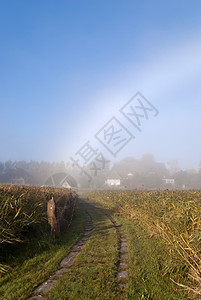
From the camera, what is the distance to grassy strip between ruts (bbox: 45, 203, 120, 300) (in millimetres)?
3443

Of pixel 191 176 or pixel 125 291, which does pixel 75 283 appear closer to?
pixel 125 291

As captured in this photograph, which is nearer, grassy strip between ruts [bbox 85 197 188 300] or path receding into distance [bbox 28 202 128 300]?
grassy strip between ruts [bbox 85 197 188 300]

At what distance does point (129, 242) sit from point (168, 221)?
81.6 inches

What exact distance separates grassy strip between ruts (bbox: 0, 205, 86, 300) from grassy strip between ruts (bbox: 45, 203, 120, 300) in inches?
16.9

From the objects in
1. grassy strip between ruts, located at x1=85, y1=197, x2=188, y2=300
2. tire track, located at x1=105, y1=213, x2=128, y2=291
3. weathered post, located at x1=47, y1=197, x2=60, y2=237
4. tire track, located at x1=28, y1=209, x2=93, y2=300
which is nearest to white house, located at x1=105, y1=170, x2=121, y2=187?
tire track, located at x1=105, y1=213, x2=128, y2=291

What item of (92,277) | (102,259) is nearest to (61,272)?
(92,277)

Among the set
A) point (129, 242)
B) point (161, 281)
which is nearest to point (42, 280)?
point (161, 281)

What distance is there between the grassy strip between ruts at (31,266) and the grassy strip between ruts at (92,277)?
429 millimetres

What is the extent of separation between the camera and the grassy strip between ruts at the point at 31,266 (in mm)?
3614

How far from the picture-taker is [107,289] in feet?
11.8

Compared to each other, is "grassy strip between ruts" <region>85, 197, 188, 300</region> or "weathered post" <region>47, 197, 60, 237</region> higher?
"weathered post" <region>47, 197, 60, 237</region>

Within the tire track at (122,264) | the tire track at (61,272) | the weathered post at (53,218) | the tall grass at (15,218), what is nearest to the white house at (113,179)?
the tire track at (122,264)

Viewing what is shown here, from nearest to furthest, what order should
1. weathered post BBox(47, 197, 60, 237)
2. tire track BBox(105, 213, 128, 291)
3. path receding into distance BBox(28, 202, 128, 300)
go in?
path receding into distance BBox(28, 202, 128, 300)
tire track BBox(105, 213, 128, 291)
weathered post BBox(47, 197, 60, 237)

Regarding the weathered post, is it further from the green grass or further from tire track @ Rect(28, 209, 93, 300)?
the green grass
